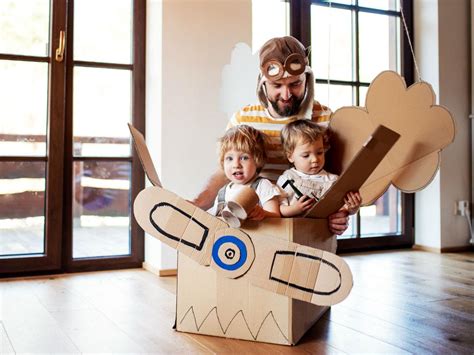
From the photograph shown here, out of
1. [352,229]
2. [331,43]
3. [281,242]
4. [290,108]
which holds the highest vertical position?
[331,43]

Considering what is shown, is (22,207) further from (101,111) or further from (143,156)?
(143,156)

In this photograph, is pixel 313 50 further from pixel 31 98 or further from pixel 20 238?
pixel 20 238

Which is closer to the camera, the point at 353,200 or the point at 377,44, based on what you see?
the point at 353,200

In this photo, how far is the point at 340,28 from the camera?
9.83ft

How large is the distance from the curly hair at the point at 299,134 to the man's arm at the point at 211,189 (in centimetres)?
22

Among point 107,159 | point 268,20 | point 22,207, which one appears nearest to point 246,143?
point 107,159

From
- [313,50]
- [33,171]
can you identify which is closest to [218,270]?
[33,171]

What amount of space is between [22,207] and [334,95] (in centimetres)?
176

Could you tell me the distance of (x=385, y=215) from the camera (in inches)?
124

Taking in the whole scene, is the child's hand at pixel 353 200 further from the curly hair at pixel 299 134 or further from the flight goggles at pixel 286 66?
the flight goggles at pixel 286 66

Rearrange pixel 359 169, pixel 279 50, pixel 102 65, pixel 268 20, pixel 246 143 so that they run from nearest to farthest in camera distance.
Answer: pixel 359 169, pixel 246 143, pixel 279 50, pixel 102 65, pixel 268 20

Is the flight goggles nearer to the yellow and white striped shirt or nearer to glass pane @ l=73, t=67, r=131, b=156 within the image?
the yellow and white striped shirt

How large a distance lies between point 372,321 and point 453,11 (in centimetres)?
226

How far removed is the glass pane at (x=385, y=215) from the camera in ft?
10.1
